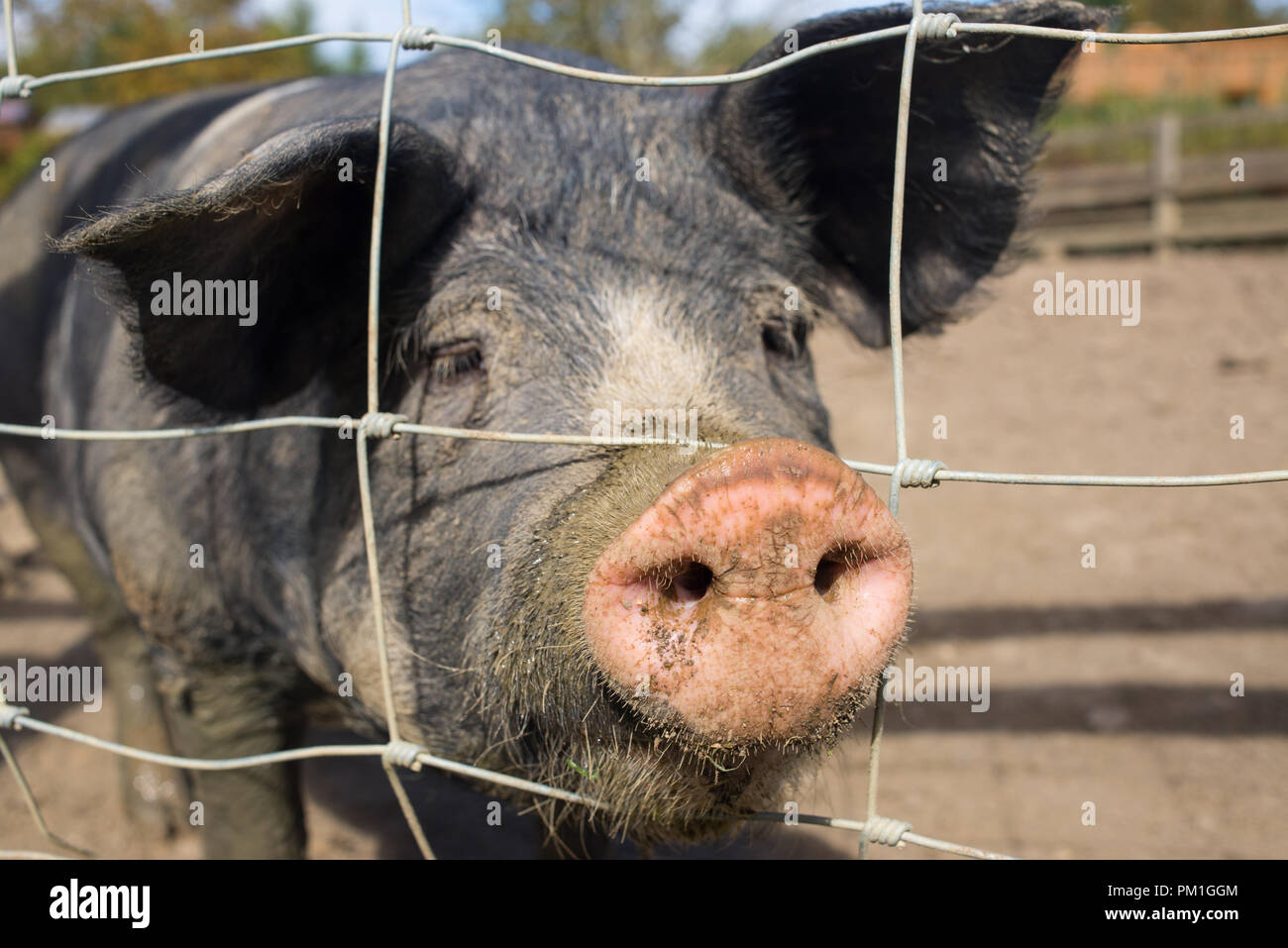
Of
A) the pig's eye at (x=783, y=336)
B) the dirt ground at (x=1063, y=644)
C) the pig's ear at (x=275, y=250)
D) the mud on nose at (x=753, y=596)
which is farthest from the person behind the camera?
the dirt ground at (x=1063, y=644)

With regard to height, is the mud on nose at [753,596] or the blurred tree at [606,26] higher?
the blurred tree at [606,26]

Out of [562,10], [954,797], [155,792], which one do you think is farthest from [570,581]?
[562,10]

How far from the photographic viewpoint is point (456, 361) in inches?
88.8

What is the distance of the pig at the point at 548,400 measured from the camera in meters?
1.55

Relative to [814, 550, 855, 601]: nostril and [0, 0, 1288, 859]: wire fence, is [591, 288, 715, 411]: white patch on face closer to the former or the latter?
[0, 0, 1288, 859]: wire fence

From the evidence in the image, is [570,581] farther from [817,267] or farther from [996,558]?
[996,558]

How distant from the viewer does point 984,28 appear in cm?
158

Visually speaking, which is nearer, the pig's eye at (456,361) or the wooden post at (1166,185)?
the pig's eye at (456,361)

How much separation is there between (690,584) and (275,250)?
3.99ft

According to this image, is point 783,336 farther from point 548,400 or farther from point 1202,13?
point 1202,13

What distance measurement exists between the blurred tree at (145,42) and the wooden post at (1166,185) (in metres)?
14.0

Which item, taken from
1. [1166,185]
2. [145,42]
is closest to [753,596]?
[1166,185]

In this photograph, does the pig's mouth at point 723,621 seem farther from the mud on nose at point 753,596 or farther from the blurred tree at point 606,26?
the blurred tree at point 606,26

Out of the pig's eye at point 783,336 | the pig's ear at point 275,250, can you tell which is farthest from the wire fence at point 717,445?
the pig's eye at point 783,336
